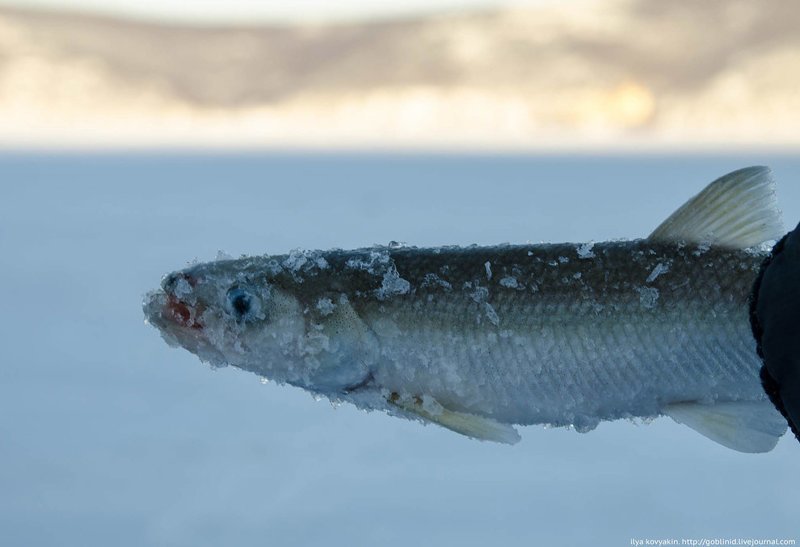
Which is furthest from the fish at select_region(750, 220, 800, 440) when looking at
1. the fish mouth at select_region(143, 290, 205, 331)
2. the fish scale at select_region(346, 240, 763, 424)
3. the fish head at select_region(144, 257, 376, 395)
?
the fish mouth at select_region(143, 290, 205, 331)

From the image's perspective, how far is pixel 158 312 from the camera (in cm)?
313

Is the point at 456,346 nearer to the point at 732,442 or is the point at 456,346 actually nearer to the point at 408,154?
the point at 732,442

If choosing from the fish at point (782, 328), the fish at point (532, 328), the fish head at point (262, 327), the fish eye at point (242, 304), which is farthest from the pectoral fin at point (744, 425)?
the fish eye at point (242, 304)

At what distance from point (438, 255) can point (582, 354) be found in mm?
618

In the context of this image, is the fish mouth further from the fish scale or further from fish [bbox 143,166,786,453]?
the fish scale

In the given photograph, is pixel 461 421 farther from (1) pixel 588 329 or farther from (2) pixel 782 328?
(2) pixel 782 328

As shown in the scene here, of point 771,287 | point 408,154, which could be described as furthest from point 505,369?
point 408,154

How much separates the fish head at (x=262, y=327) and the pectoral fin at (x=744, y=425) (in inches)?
46.5

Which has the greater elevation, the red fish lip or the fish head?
the red fish lip

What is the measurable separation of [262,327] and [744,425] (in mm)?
1684

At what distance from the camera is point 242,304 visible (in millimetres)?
3121

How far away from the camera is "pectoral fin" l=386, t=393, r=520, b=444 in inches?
114

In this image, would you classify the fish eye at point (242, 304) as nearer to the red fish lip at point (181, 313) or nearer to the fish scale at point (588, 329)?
the red fish lip at point (181, 313)

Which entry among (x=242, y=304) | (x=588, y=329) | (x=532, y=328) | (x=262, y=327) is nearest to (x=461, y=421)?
(x=532, y=328)
